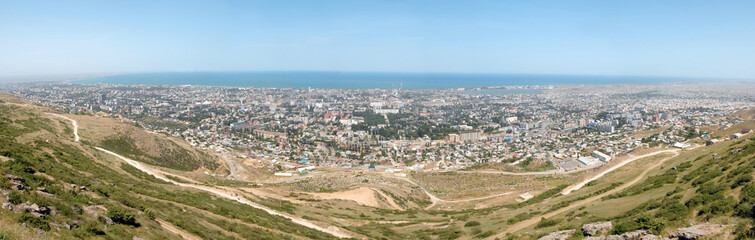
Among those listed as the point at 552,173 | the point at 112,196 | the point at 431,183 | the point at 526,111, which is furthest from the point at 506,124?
the point at 112,196

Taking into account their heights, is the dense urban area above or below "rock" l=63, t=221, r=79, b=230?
below

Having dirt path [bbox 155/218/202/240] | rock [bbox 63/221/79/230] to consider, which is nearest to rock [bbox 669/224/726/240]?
dirt path [bbox 155/218/202/240]

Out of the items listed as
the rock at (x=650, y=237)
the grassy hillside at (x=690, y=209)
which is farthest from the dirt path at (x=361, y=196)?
the rock at (x=650, y=237)

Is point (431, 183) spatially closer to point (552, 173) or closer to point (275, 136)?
point (552, 173)

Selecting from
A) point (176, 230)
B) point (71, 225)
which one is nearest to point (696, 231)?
point (176, 230)

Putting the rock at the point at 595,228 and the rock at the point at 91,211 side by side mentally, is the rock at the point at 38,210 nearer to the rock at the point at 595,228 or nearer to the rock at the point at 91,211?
the rock at the point at 91,211

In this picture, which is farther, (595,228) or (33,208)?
(595,228)

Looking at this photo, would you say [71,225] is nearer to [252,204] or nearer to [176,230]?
[176,230]

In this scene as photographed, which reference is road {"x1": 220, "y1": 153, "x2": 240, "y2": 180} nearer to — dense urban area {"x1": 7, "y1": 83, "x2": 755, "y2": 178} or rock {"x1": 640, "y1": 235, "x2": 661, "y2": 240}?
dense urban area {"x1": 7, "y1": 83, "x2": 755, "y2": 178}
